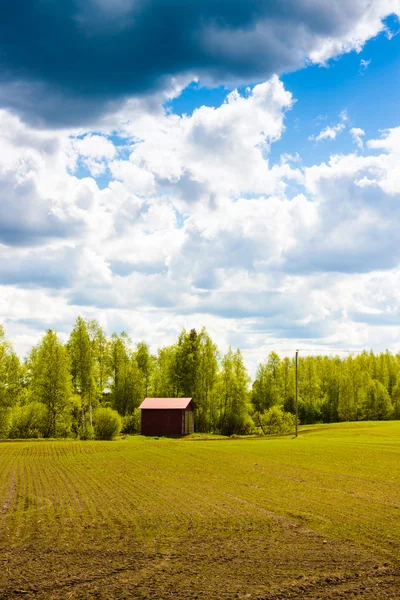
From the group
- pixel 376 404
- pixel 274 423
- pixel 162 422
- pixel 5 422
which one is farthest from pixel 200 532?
pixel 376 404

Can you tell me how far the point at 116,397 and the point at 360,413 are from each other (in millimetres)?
62229

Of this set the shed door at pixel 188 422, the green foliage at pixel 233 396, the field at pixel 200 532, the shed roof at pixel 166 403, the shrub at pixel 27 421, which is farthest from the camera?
the green foliage at pixel 233 396

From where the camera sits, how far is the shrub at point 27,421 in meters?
73.0

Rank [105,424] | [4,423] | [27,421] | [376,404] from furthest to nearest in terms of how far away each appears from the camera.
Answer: [376,404] → [27,421] → [105,424] → [4,423]

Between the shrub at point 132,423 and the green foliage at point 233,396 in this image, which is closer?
the shrub at point 132,423

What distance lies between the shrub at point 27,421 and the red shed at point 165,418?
17.1 m

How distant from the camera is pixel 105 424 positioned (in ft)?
238

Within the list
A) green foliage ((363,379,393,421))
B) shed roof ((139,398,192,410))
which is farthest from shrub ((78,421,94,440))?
green foliage ((363,379,393,421))

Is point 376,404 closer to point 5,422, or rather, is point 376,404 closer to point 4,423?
point 5,422

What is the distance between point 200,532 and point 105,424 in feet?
185

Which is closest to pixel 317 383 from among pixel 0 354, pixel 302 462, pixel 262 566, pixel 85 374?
pixel 85 374

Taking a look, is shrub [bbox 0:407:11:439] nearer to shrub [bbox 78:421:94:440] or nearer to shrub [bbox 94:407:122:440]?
shrub [bbox 78:421:94:440]

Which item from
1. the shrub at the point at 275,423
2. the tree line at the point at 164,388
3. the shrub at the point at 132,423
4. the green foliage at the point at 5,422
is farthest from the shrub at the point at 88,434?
the shrub at the point at 275,423

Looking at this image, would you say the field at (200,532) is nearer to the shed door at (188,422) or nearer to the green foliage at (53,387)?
the green foliage at (53,387)
